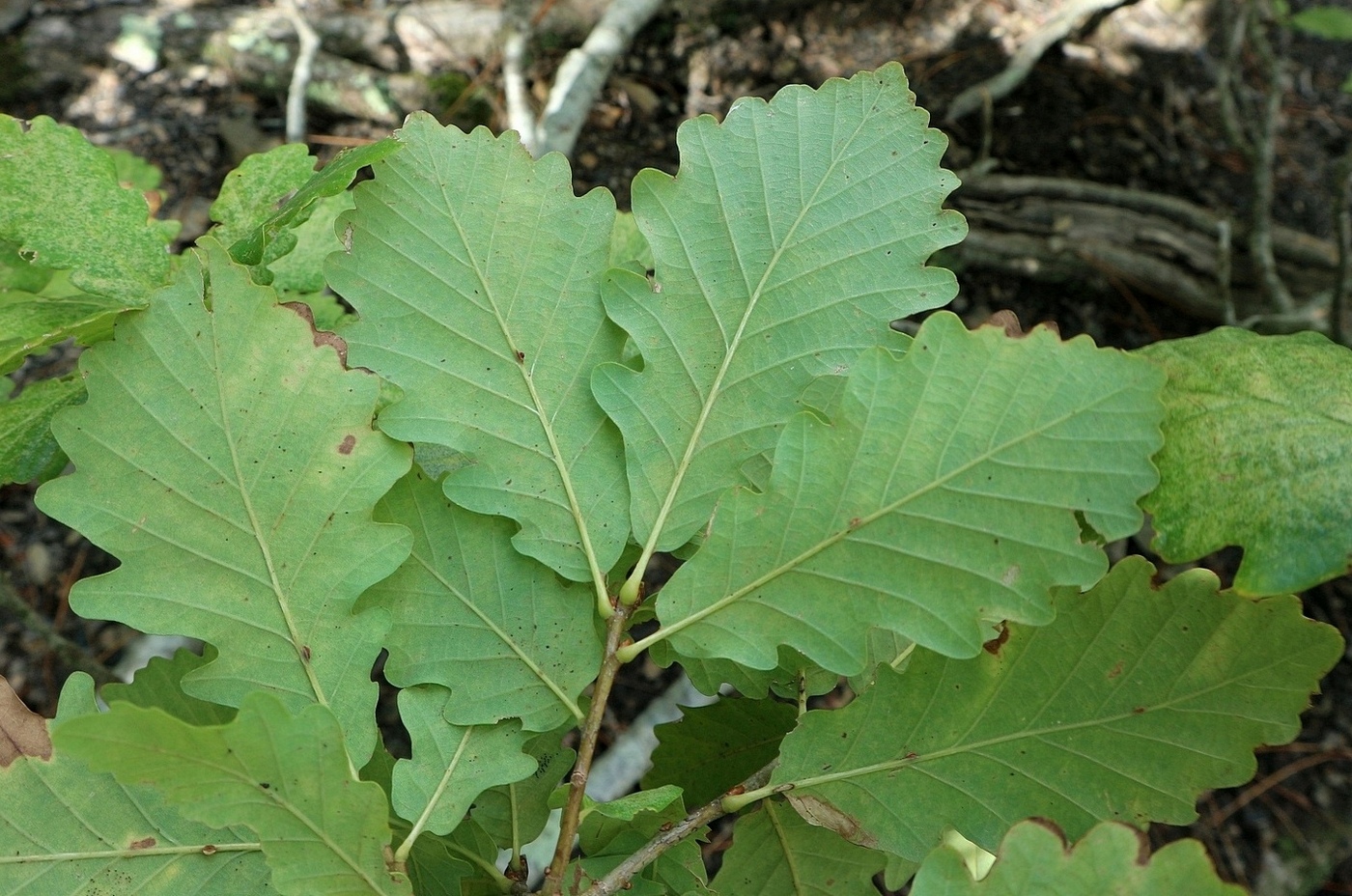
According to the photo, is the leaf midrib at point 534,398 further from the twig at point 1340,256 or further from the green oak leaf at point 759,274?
the twig at point 1340,256

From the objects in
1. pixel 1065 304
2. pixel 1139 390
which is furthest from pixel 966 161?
pixel 1139 390

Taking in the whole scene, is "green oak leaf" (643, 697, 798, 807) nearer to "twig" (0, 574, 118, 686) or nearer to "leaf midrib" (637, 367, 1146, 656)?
"leaf midrib" (637, 367, 1146, 656)

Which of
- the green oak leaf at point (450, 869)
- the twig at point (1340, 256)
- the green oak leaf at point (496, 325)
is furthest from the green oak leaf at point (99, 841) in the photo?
the twig at point (1340, 256)

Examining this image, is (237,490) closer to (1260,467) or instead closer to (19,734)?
(19,734)

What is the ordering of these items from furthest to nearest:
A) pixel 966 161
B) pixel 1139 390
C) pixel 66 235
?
pixel 966 161
pixel 66 235
pixel 1139 390

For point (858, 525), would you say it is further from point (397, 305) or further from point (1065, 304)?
point (1065, 304)

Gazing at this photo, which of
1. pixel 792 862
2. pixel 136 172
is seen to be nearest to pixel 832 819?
pixel 792 862
